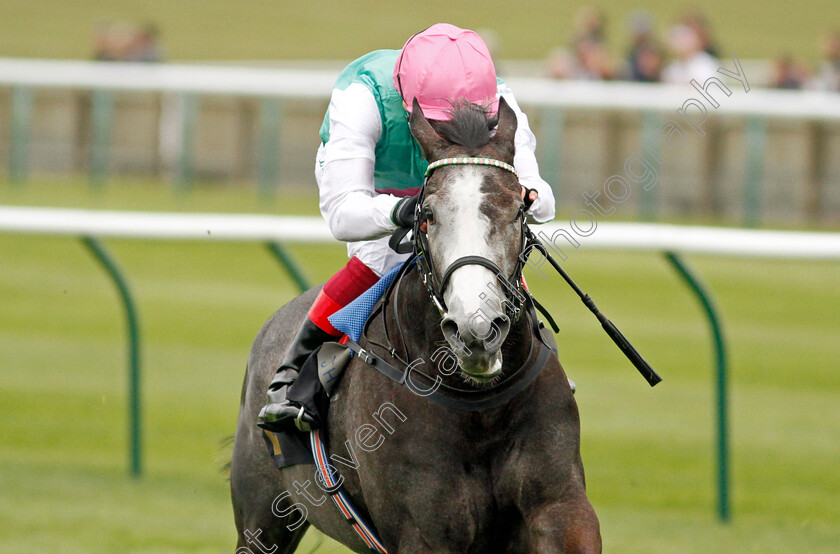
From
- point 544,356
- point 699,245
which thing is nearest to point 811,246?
point 699,245

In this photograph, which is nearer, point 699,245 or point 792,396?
point 699,245

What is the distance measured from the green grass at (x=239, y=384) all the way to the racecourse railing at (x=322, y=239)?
0.41 m

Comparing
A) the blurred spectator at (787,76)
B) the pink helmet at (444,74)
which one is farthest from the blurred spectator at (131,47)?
the pink helmet at (444,74)

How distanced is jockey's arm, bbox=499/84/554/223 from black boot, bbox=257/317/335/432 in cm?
78

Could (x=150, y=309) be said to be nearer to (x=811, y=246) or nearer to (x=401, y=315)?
(x=811, y=246)

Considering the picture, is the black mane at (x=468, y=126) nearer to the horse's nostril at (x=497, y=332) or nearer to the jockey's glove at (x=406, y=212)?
the jockey's glove at (x=406, y=212)

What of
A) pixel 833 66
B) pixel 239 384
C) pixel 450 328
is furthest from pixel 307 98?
pixel 450 328

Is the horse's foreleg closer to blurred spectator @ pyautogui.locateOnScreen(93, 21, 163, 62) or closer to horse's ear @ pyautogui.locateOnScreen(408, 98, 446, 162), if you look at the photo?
horse's ear @ pyautogui.locateOnScreen(408, 98, 446, 162)

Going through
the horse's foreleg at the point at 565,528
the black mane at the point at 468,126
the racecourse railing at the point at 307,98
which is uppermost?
the black mane at the point at 468,126

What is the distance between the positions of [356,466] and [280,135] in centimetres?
1104

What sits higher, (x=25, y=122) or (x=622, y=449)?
(x=622, y=449)

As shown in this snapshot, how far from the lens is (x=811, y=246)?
17.0 feet

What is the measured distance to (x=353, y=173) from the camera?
10.8 feet

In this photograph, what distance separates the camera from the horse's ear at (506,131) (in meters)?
3.03
